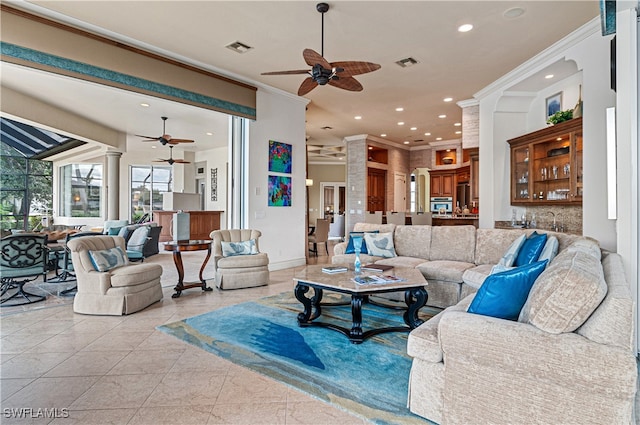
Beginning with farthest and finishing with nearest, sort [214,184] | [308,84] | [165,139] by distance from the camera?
[214,184] → [165,139] → [308,84]

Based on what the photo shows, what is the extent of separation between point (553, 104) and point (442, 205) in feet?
20.2

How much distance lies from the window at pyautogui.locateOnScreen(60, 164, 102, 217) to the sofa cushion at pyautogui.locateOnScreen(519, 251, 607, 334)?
13.3m

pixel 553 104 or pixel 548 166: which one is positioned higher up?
pixel 553 104

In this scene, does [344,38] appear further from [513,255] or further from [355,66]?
[513,255]

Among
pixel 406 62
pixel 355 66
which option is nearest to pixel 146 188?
pixel 406 62

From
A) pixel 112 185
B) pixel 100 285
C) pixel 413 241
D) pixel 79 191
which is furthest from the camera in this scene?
pixel 79 191

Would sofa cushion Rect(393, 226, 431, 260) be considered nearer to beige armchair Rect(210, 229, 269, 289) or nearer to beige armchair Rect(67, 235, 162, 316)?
beige armchair Rect(210, 229, 269, 289)

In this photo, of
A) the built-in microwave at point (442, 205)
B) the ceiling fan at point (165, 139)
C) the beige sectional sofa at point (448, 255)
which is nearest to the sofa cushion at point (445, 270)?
the beige sectional sofa at point (448, 255)

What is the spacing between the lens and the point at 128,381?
2.32 metres

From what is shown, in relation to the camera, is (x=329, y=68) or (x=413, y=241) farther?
(x=413, y=241)

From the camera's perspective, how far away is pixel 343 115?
7945 millimetres

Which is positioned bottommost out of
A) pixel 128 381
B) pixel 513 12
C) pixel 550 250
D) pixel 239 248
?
pixel 128 381

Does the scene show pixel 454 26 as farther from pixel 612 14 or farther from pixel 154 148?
pixel 154 148

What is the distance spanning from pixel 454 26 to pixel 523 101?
8.73ft
